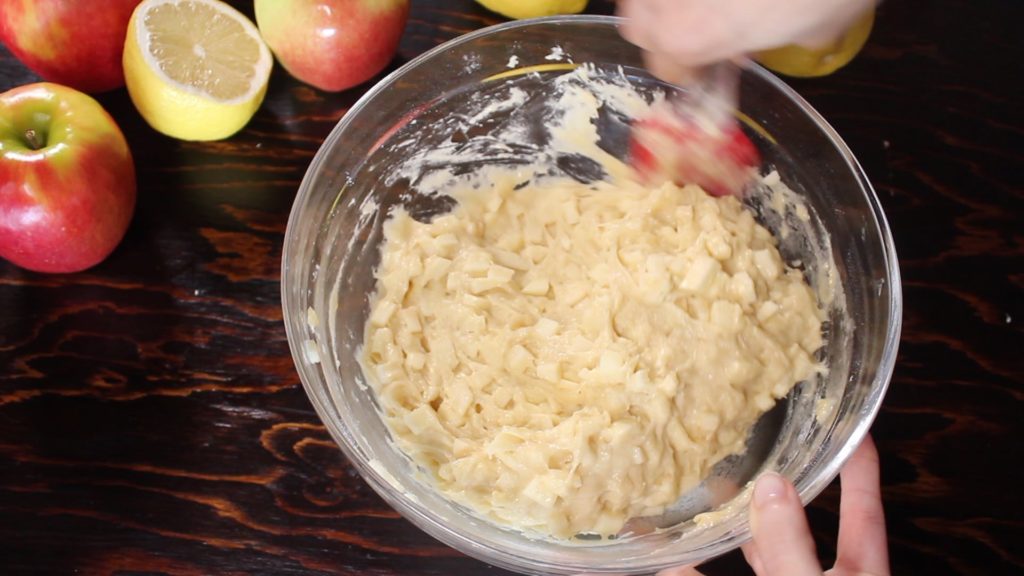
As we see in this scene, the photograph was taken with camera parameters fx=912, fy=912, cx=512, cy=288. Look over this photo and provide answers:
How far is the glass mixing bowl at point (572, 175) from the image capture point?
4.72ft

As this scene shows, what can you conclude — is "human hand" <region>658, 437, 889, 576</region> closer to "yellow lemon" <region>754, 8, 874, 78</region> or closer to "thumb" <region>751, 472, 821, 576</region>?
"thumb" <region>751, 472, 821, 576</region>

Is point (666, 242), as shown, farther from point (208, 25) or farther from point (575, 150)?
point (208, 25)

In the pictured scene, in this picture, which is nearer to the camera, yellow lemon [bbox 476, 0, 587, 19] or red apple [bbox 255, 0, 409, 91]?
red apple [bbox 255, 0, 409, 91]

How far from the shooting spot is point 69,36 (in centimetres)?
175

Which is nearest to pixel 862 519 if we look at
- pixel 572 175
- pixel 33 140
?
pixel 572 175

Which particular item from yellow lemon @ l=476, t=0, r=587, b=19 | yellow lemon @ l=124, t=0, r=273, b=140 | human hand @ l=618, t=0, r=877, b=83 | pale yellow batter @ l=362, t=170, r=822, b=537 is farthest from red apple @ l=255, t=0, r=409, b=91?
human hand @ l=618, t=0, r=877, b=83

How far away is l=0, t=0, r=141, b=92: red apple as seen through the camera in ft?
5.67

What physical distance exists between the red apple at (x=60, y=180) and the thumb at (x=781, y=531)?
48.8 inches

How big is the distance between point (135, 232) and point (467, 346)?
71 cm

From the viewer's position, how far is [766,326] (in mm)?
1603

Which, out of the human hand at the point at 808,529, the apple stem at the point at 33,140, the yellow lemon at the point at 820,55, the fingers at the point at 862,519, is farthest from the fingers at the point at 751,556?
the apple stem at the point at 33,140

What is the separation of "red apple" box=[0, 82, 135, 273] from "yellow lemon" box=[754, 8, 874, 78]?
128 cm

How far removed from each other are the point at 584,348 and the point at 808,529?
1.72 feet

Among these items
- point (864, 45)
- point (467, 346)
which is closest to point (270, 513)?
point (467, 346)
